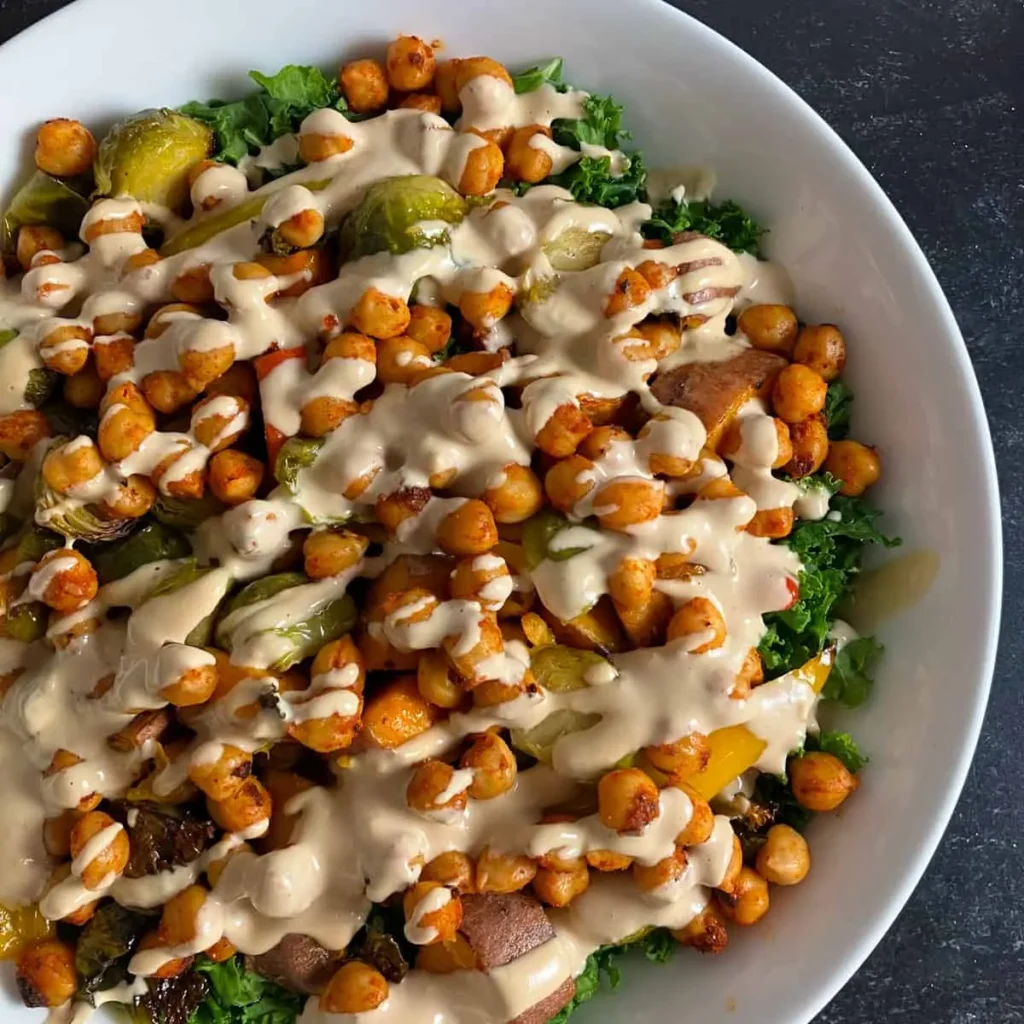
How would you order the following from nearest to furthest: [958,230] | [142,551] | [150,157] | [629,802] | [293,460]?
[629,802]
[293,460]
[142,551]
[150,157]
[958,230]

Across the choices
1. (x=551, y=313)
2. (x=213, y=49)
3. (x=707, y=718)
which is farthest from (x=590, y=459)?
(x=213, y=49)

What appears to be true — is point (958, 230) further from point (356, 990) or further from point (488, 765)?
point (356, 990)

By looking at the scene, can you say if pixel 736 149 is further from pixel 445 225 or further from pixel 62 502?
pixel 62 502

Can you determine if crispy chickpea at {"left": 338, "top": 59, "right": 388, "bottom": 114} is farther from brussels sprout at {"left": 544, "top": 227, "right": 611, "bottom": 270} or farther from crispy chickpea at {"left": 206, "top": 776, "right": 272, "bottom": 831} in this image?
crispy chickpea at {"left": 206, "top": 776, "right": 272, "bottom": 831}

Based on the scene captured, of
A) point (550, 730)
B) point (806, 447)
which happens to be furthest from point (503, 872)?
point (806, 447)

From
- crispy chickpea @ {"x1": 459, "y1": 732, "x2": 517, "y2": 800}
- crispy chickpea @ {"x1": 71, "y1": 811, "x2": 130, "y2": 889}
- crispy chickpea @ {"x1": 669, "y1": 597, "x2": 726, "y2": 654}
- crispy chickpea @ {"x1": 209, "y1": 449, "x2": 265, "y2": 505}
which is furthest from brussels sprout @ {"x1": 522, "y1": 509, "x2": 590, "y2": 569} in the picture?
crispy chickpea @ {"x1": 71, "y1": 811, "x2": 130, "y2": 889}
